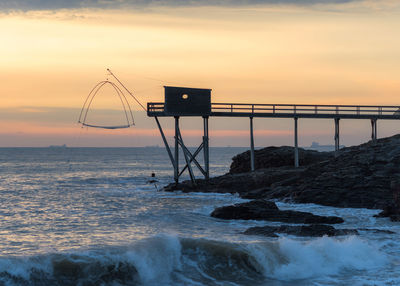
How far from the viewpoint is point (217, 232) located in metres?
19.9

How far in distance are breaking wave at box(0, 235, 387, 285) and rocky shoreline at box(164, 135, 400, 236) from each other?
2.24m

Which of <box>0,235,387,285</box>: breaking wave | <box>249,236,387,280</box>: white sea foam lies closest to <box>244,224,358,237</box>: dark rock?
<box>0,235,387,285</box>: breaking wave

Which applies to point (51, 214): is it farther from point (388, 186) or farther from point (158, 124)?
point (388, 186)

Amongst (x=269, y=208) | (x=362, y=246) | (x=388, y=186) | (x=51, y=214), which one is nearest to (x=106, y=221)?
(x=51, y=214)

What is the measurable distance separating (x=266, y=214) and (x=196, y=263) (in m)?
7.30

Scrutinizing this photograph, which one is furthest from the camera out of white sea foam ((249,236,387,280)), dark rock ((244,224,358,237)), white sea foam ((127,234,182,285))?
dark rock ((244,224,358,237))

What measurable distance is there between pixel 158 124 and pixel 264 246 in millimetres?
20192

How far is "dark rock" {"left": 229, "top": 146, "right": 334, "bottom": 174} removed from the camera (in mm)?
41594

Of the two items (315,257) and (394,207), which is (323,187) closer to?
(394,207)

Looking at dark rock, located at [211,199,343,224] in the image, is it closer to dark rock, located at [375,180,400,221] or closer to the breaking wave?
dark rock, located at [375,180,400,221]

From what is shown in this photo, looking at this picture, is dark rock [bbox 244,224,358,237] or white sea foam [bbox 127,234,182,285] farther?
dark rock [bbox 244,224,358,237]

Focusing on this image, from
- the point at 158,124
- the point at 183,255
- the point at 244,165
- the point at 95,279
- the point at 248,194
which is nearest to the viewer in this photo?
the point at 95,279

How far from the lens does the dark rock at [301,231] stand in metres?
18.8

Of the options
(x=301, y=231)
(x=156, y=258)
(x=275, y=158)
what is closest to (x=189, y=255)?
(x=156, y=258)
